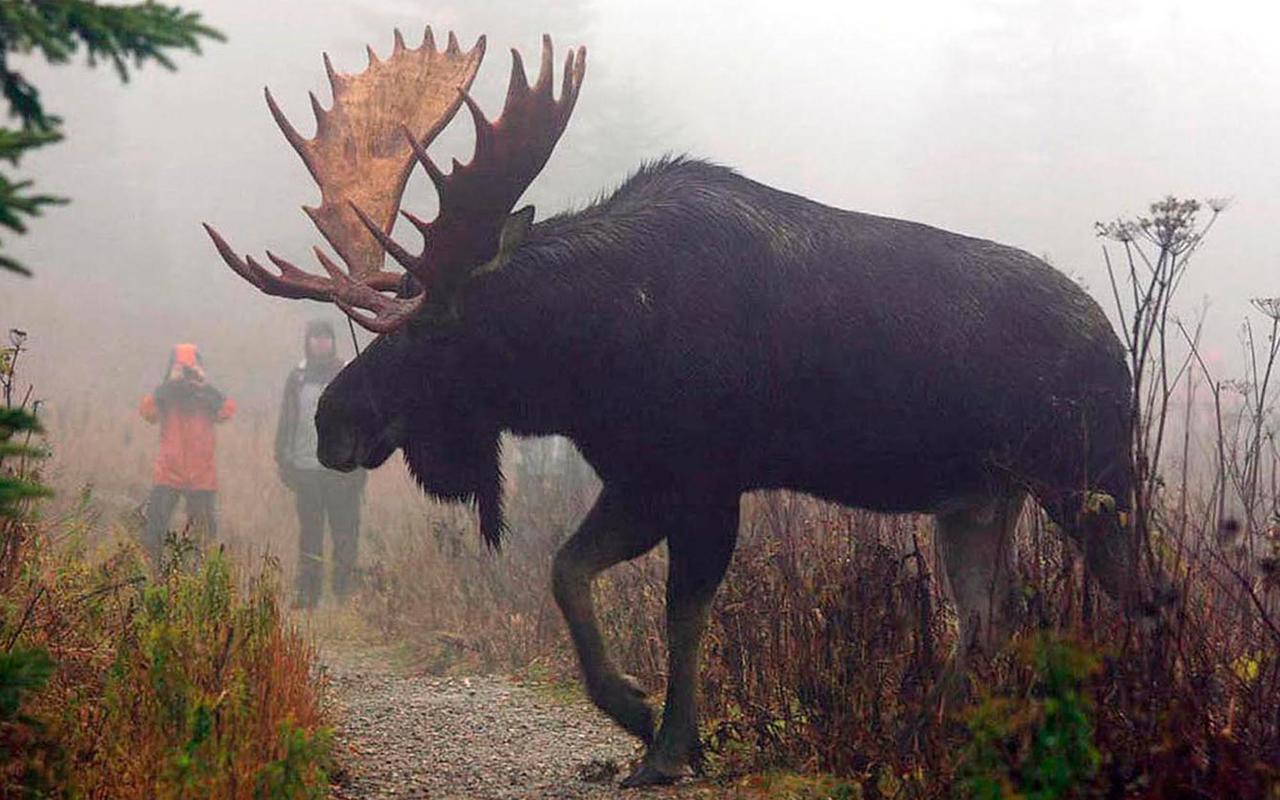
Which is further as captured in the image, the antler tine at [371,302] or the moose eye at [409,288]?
the moose eye at [409,288]

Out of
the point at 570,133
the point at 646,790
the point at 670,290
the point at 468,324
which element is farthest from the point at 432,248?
the point at 570,133

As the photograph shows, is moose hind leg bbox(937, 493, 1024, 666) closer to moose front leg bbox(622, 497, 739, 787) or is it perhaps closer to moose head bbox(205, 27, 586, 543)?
moose front leg bbox(622, 497, 739, 787)

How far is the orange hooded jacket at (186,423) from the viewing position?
1188cm

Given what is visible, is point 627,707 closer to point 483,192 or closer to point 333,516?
point 483,192

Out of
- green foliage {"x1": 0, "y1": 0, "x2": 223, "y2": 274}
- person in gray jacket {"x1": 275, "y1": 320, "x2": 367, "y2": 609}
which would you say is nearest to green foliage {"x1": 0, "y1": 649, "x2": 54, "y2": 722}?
green foliage {"x1": 0, "y1": 0, "x2": 223, "y2": 274}

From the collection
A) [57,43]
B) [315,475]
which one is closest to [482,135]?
[57,43]

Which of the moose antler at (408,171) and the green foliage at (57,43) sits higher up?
the moose antler at (408,171)

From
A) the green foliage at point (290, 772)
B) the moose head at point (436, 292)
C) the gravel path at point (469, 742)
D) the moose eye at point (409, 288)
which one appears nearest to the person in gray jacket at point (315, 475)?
the gravel path at point (469, 742)

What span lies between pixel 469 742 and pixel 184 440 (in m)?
7.24

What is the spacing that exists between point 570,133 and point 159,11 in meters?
25.9

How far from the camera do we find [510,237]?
4.57 metres

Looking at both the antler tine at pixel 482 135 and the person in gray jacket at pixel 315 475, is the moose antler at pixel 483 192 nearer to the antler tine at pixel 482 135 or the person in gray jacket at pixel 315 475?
the antler tine at pixel 482 135

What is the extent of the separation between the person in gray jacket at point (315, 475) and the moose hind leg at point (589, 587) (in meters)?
6.90

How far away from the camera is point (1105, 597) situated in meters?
4.67
